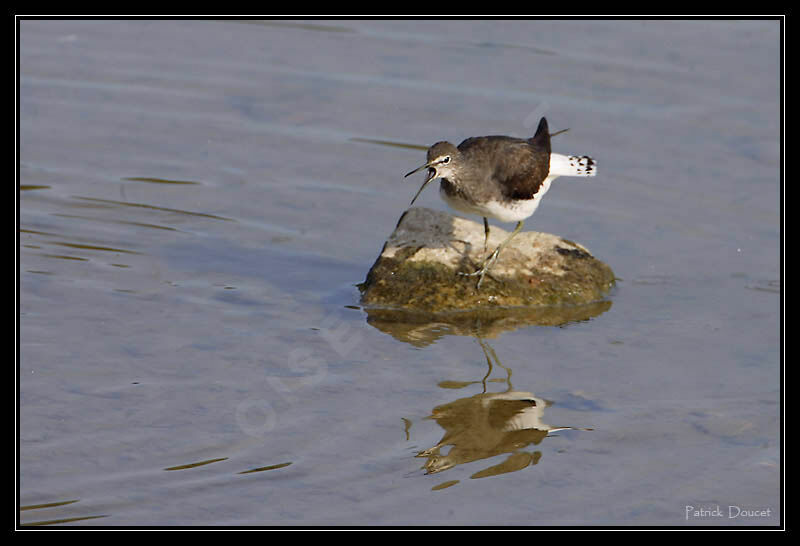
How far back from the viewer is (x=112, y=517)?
221 inches

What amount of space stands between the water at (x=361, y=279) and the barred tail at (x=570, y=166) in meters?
1.01

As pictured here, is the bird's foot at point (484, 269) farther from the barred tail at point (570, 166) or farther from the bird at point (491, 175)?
the barred tail at point (570, 166)

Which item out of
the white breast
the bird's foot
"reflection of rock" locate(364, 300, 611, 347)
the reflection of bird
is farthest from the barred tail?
the reflection of bird

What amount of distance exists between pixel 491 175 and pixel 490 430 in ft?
7.76

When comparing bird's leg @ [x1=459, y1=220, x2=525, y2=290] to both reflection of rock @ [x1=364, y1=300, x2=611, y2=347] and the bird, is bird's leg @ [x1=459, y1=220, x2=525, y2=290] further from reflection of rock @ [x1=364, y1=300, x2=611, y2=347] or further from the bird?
reflection of rock @ [x1=364, y1=300, x2=611, y2=347]

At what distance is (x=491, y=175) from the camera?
27.6 ft

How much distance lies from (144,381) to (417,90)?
636cm

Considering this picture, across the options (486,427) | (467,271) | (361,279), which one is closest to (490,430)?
(486,427)

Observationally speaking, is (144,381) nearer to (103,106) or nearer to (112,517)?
(112,517)

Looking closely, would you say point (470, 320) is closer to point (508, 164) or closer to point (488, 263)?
point (488, 263)

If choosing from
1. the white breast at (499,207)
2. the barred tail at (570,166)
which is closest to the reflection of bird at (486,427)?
the white breast at (499,207)

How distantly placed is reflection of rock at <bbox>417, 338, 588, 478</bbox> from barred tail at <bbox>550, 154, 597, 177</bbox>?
2.23m

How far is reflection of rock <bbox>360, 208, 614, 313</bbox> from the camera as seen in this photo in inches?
342
